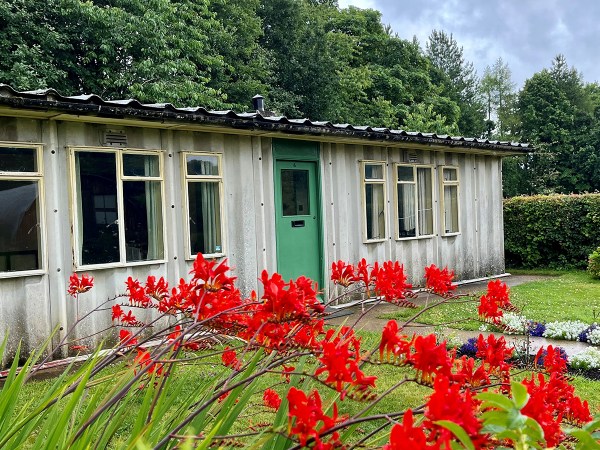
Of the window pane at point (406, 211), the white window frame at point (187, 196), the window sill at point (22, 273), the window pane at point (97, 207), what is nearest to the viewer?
the window sill at point (22, 273)

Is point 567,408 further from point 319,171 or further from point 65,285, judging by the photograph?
point 319,171

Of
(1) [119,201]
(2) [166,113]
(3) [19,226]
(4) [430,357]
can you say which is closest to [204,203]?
(1) [119,201]

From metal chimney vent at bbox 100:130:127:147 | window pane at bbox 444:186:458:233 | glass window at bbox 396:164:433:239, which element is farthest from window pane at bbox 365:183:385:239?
metal chimney vent at bbox 100:130:127:147

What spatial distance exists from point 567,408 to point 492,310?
691mm

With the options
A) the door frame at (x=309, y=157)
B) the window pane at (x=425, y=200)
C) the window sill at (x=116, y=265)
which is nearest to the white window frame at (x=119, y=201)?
the window sill at (x=116, y=265)

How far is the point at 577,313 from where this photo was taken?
7.57 m

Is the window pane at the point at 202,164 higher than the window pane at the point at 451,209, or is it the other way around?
the window pane at the point at 202,164

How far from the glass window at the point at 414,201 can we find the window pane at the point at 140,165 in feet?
15.7

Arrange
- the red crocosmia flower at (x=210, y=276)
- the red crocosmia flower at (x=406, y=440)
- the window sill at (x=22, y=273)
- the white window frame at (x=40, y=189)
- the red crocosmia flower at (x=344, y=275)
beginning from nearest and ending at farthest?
the red crocosmia flower at (x=406, y=440), the red crocosmia flower at (x=210, y=276), the red crocosmia flower at (x=344, y=275), the window sill at (x=22, y=273), the white window frame at (x=40, y=189)

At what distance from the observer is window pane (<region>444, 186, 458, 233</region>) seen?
11.2m

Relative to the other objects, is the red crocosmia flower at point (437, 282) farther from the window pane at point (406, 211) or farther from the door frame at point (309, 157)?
the window pane at point (406, 211)

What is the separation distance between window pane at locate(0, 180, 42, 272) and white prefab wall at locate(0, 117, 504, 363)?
0.38ft

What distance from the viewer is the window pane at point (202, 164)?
23.5 feet

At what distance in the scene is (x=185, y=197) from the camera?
7.08 m
